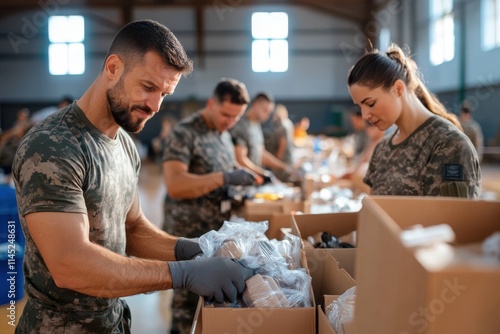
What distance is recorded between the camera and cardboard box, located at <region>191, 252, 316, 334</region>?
123 centimetres

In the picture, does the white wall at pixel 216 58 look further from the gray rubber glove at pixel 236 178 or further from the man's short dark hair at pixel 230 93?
the gray rubber glove at pixel 236 178

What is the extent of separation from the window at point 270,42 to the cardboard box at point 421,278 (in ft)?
58.7

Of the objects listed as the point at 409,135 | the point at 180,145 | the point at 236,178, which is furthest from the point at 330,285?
the point at 180,145

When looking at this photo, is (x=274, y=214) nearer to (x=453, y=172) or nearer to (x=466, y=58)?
(x=453, y=172)

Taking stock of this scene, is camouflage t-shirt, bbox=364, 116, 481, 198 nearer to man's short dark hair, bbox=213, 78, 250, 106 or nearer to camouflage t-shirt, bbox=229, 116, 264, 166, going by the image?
man's short dark hair, bbox=213, 78, 250, 106

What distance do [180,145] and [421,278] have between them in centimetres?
259

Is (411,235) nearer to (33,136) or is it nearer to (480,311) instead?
(480,311)

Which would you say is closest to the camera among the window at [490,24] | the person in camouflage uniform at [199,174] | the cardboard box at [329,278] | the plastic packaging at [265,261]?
the plastic packaging at [265,261]

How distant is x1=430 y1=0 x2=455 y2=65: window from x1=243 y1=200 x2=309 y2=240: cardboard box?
11.2 meters

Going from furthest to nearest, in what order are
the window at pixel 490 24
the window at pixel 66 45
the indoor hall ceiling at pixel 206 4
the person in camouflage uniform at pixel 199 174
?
the window at pixel 66 45 < the indoor hall ceiling at pixel 206 4 < the window at pixel 490 24 < the person in camouflage uniform at pixel 199 174

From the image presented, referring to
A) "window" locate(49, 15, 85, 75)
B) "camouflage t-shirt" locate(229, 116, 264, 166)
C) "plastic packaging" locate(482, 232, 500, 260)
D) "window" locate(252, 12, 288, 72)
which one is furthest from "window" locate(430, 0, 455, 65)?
"plastic packaging" locate(482, 232, 500, 260)

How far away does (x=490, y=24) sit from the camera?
36.7 feet

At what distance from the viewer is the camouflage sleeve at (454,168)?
69.6 inches

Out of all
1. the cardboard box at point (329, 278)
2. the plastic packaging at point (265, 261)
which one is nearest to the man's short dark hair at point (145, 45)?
the plastic packaging at point (265, 261)
